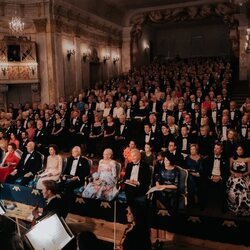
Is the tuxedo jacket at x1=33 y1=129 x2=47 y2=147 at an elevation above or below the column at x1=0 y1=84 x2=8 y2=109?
below

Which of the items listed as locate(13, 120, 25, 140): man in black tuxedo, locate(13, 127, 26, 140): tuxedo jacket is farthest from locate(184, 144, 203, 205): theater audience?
locate(13, 120, 25, 140): man in black tuxedo

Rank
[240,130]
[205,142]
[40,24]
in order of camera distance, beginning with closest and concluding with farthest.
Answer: [205,142]
[240,130]
[40,24]

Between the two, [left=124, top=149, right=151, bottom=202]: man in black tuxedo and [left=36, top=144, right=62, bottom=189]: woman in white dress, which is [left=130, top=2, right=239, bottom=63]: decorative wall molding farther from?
[left=124, top=149, right=151, bottom=202]: man in black tuxedo

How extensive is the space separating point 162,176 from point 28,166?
2.90 m

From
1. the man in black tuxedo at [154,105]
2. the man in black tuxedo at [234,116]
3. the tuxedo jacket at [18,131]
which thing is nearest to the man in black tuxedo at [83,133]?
the tuxedo jacket at [18,131]

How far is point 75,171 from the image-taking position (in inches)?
240

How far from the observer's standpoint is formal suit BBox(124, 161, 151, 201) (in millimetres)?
5277

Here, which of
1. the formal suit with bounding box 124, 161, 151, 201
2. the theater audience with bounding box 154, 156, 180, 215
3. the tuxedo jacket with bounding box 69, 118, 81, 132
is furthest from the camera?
the tuxedo jacket with bounding box 69, 118, 81, 132

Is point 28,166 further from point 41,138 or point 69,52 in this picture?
point 69,52

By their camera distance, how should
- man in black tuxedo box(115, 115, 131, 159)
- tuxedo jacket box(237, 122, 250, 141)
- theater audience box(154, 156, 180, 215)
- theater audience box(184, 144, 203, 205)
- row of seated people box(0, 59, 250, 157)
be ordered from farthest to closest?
man in black tuxedo box(115, 115, 131, 159)
row of seated people box(0, 59, 250, 157)
tuxedo jacket box(237, 122, 250, 141)
theater audience box(184, 144, 203, 205)
theater audience box(154, 156, 180, 215)

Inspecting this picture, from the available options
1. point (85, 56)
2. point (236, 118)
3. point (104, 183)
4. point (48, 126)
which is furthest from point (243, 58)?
point (104, 183)

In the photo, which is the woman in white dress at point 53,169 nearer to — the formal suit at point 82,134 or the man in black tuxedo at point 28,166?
the man in black tuxedo at point 28,166

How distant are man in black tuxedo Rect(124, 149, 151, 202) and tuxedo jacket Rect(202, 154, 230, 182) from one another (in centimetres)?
105

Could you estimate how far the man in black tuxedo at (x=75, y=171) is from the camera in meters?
5.87
